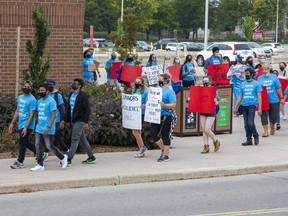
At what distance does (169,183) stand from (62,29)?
6.54m

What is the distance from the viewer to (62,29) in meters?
17.2

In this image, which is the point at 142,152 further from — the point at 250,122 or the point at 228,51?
the point at 228,51

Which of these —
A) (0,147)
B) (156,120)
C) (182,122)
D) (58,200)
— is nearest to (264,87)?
(182,122)

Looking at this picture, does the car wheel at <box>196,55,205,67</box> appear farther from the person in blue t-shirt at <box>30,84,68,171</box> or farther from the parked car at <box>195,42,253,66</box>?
the person in blue t-shirt at <box>30,84,68,171</box>

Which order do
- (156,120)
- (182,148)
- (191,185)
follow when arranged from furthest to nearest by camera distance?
(182,148), (156,120), (191,185)

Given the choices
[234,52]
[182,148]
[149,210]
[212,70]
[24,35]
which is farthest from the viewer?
[234,52]

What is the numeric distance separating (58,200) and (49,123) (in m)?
1.92

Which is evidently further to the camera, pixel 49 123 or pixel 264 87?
pixel 264 87

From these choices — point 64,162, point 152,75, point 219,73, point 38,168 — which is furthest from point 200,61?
point 38,168

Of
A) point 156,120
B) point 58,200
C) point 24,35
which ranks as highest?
point 24,35

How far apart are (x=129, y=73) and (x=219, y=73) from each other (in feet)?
9.42

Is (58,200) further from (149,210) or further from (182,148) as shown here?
(182,148)

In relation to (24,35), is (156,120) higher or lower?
lower

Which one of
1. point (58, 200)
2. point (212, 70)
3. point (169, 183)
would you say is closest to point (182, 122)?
point (212, 70)
